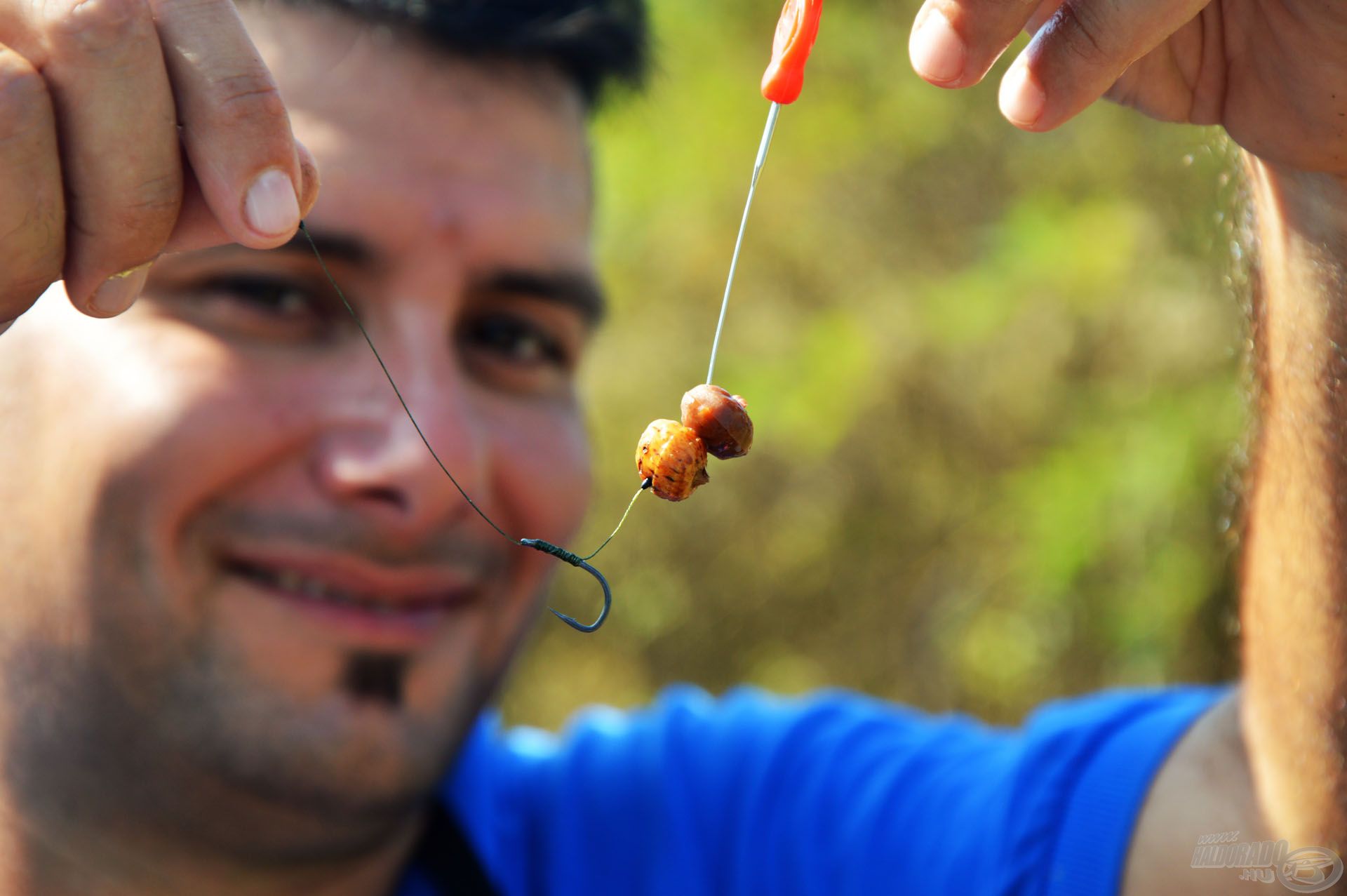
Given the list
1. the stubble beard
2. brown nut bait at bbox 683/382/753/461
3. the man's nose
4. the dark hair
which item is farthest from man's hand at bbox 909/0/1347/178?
the stubble beard

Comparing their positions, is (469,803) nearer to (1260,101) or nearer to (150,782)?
(150,782)

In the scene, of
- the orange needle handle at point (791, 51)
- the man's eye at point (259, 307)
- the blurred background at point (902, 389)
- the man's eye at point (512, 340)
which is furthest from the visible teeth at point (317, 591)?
the blurred background at point (902, 389)

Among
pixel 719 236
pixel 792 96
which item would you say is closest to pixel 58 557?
pixel 792 96

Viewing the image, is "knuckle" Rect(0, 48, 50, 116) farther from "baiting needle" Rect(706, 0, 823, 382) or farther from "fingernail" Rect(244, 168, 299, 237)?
"baiting needle" Rect(706, 0, 823, 382)

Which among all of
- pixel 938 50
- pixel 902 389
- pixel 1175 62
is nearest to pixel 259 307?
pixel 938 50

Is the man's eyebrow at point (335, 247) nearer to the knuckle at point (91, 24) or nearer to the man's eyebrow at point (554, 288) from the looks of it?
the man's eyebrow at point (554, 288)

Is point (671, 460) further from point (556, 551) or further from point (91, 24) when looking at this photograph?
point (91, 24)
